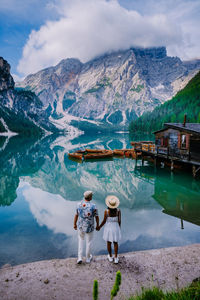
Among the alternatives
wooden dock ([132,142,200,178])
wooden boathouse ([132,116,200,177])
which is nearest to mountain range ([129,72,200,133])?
wooden dock ([132,142,200,178])

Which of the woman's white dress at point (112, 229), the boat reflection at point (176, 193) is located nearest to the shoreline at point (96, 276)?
the woman's white dress at point (112, 229)

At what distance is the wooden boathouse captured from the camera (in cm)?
2842

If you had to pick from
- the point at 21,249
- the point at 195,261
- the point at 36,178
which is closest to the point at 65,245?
the point at 21,249

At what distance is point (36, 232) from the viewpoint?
44.2 ft

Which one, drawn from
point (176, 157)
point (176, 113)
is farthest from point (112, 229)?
point (176, 113)

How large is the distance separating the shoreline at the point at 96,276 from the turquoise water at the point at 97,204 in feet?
7.80

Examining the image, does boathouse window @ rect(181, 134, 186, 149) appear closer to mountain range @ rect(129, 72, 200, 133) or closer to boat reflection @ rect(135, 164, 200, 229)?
boat reflection @ rect(135, 164, 200, 229)

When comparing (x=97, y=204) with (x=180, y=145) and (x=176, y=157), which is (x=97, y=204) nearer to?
(x=176, y=157)

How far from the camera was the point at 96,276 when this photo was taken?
7.20m

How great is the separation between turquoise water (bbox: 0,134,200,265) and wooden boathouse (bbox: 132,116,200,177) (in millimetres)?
2143

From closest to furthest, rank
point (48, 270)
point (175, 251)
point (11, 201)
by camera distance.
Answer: point (48, 270) → point (175, 251) → point (11, 201)

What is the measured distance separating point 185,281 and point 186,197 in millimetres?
14983

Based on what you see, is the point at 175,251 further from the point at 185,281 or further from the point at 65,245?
the point at 65,245

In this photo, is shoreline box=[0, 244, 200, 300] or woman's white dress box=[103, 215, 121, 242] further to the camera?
woman's white dress box=[103, 215, 121, 242]
